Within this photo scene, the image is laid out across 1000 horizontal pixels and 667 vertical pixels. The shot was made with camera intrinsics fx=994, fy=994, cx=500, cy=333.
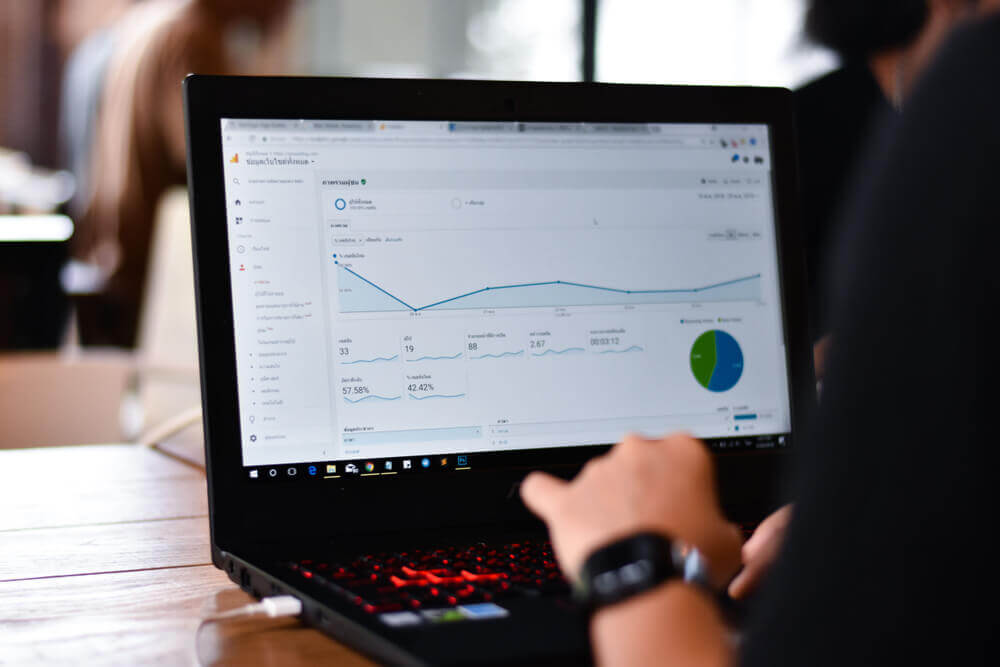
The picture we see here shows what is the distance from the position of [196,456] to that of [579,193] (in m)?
0.66

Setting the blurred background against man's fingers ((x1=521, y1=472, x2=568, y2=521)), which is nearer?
man's fingers ((x1=521, y1=472, x2=568, y2=521))

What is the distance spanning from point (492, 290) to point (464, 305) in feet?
0.08

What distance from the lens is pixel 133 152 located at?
9.27ft

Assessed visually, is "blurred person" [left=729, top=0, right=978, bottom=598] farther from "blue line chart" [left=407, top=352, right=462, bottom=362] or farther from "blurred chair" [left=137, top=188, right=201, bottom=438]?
"blurred chair" [left=137, top=188, right=201, bottom=438]

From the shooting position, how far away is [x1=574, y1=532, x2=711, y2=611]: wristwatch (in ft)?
1.38

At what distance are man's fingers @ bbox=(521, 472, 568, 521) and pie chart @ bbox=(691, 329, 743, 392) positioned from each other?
1.00 feet

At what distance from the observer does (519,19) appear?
14.3 feet

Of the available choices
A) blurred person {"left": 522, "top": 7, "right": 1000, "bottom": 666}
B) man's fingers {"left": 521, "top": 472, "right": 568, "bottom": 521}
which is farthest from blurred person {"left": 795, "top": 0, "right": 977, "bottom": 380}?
blurred person {"left": 522, "top": 7, "right": 1000, "bottom": 666}

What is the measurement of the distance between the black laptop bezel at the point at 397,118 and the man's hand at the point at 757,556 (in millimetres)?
114

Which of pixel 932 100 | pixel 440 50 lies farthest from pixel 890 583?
pixel 440 50

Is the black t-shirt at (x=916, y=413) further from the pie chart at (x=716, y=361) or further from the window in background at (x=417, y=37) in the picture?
the window in background at (x=417, y=37)

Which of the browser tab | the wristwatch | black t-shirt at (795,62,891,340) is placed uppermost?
black t-shirt at (795,62,891,340)

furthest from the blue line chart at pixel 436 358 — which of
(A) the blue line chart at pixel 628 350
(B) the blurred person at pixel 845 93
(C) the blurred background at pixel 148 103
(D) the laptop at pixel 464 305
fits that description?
(B) the blurred person at pixel 845 93

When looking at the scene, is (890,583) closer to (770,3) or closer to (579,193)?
(579,193)
